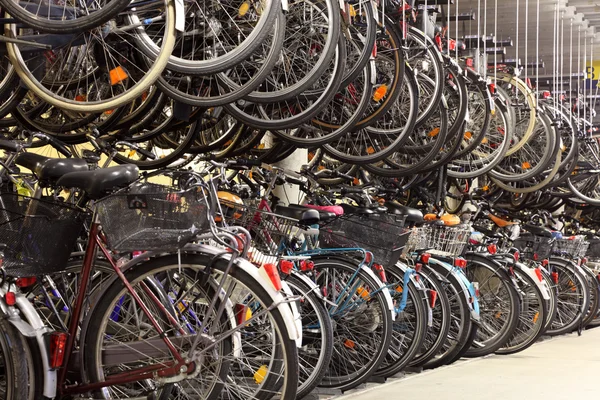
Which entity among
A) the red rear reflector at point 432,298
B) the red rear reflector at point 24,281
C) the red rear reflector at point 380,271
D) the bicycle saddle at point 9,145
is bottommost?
the red rear reflector at point 432,298

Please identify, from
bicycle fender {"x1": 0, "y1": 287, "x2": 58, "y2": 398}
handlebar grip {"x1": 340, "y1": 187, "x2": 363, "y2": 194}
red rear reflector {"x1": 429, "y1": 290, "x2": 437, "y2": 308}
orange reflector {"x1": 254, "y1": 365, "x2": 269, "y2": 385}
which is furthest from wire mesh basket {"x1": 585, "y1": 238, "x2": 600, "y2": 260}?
bicycle fender {"x1": 0, "y1": 287, "x2": 58, "y2": 398}

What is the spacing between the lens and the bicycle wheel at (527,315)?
698 cm

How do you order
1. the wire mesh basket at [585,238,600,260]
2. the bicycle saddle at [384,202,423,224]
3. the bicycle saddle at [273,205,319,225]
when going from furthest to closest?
the wire mesh basket at [585,238,600,260] < the bicycle saddle at [384,202,423,224] < the bicycle saddle at [273,205,319,225]

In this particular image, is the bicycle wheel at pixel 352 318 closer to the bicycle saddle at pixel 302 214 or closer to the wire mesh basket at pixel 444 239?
the bicycle saddle at pixel 302 214

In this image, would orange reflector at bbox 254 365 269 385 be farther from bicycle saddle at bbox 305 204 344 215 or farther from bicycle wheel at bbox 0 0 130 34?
bicycle saddle at bbox 305 204 344 215

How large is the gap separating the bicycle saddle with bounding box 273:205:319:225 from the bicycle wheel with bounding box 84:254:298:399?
3.61 feet

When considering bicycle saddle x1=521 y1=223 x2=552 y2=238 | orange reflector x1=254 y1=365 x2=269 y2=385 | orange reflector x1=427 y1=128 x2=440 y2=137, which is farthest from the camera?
bicycle saddle x1=521 y1=223 x2=552 y2=238

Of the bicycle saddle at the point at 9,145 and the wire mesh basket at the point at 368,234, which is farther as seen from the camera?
A: the wire mesh basket at the point at 368,234

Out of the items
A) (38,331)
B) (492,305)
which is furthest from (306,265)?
(492,305)

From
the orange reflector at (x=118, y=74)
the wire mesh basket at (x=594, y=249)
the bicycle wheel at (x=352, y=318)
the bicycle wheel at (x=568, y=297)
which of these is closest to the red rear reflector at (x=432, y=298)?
the bicycle wheel at (x=352, y=318)

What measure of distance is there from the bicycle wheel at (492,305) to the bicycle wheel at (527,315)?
8.3 inches

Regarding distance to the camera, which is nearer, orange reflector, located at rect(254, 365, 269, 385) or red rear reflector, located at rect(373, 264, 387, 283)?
orange reflector, located at rect(254, 365, 269, 385)

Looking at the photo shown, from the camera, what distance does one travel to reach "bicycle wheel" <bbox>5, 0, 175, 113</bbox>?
3.54 metres

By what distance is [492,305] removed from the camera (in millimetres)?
6855
